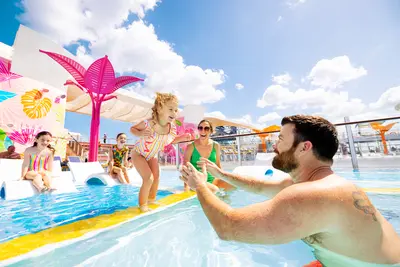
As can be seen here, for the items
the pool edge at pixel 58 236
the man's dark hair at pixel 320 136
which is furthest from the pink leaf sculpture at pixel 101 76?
the man's dark hair at pixel 320 136

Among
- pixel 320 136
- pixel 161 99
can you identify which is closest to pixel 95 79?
pixel 161 99

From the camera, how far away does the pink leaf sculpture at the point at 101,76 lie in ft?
26.0

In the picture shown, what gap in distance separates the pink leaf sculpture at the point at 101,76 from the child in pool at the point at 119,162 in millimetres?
3558

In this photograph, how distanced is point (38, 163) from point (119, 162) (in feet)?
6.34

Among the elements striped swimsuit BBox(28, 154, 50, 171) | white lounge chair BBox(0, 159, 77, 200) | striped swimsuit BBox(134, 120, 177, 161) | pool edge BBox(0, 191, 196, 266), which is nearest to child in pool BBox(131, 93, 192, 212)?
striped swimsuit BBox(134, 120, 177, 161)

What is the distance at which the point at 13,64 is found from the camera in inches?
301

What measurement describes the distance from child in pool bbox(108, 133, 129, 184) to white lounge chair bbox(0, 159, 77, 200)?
1247 millimetres

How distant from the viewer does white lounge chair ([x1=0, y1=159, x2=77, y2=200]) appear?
3.43 meters

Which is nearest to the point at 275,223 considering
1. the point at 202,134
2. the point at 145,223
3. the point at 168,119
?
the point at 145,223

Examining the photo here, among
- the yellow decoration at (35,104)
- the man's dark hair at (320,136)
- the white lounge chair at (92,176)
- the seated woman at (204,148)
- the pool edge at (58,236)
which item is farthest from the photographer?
the yellow decoration at (35,104)

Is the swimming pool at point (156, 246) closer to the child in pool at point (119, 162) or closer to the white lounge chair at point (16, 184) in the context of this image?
the white lounge chair at point (16, 184)

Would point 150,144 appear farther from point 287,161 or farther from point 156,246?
point 287,161

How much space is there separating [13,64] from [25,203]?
23.9 feet

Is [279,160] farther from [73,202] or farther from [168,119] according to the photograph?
[73,202]
